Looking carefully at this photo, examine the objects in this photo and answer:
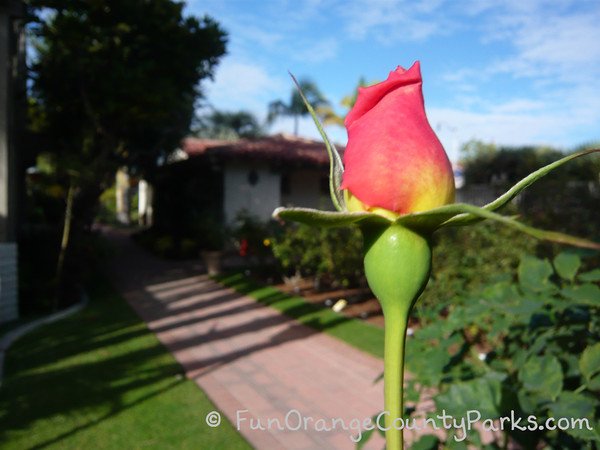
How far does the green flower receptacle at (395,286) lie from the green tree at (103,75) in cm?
782

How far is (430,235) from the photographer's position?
45 cm

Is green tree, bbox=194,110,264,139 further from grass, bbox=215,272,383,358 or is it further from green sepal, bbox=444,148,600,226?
green sepal, bbox=444,148,600,226

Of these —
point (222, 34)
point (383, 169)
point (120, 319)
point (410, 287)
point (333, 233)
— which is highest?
point (222, 34)

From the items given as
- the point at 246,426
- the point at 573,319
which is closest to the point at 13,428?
the point at 246,426

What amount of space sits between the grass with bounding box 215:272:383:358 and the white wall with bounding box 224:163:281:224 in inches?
→ 186

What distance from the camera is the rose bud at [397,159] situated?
1.49 feet

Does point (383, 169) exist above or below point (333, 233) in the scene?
above

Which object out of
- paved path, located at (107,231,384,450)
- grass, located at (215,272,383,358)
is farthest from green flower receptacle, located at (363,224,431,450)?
grass, located at (215,272,383,358)

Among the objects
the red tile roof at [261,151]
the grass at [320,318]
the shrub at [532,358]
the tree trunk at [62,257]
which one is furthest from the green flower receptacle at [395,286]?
the red tile roof at [261,151]

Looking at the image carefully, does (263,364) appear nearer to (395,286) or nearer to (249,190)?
(395,286)

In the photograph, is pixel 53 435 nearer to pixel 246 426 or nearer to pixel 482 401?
pixel 246 426

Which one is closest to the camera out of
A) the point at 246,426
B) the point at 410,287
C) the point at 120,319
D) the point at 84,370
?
the point at 410,287

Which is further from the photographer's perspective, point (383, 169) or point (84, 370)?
point (84, 370)

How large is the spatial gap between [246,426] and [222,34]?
24.8 ft
